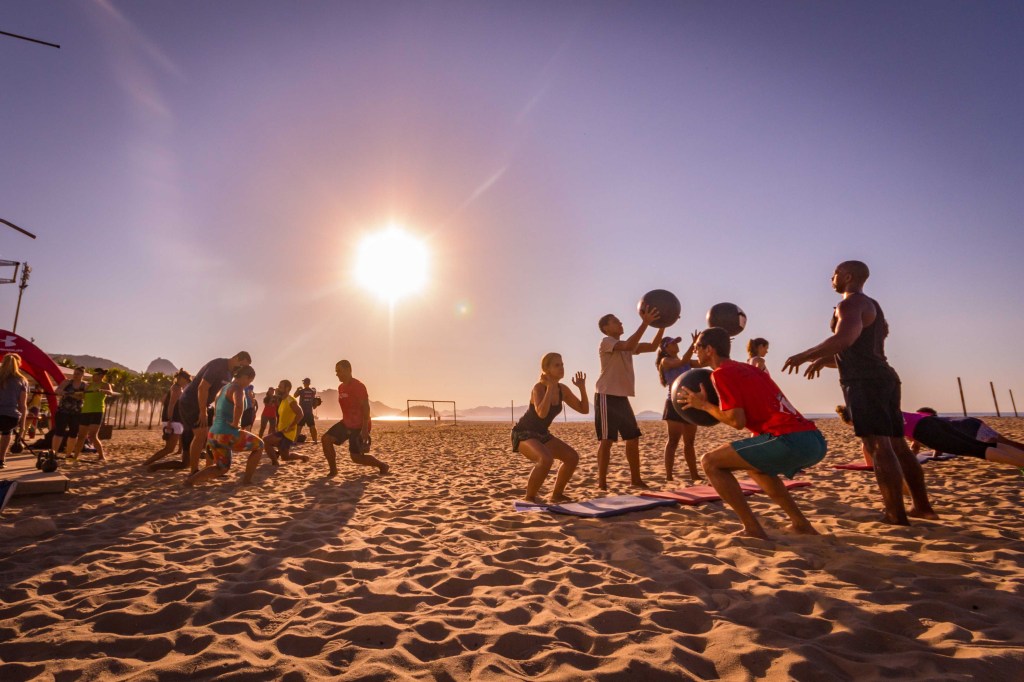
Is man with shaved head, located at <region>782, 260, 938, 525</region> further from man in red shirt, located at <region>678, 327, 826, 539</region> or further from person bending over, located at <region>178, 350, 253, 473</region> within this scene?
person bending over, located at <region>178, 350, 253, 473</region>

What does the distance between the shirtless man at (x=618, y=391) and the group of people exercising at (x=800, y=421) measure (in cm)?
75

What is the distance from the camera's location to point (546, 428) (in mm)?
5578

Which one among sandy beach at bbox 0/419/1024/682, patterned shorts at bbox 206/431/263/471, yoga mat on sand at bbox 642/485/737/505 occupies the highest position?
patterned shorts at bbox 206/431/263/471

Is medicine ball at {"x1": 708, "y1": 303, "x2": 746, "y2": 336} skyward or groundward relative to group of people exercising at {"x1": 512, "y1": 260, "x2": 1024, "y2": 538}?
skyward

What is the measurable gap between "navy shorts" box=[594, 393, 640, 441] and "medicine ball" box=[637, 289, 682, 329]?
1103 mm

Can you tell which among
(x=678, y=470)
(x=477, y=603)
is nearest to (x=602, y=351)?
(x=678, y=470)

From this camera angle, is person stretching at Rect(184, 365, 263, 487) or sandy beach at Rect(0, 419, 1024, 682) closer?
sandy beach at Rect(0, 419, 1024, 682)

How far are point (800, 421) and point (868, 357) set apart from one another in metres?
1.34

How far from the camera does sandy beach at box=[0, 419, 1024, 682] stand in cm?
207

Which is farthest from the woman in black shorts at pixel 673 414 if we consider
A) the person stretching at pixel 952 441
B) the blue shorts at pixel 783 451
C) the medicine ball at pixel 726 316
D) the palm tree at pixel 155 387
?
the palm tree at pixel 155 387

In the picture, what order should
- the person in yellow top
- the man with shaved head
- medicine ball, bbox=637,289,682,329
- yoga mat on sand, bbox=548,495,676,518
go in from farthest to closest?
the person in yellow top → medicine ball, bbox=637,289,682,329 → yoga mat on sand, bbox=548,495,676,518 → the man with shaved head

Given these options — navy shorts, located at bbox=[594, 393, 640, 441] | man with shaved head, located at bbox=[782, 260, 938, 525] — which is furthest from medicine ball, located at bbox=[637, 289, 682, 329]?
man with shaved head, located at bbox=[782, 260, 938, 525]

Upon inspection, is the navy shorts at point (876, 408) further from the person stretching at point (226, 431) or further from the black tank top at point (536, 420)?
the person stretching at point (226, 431)

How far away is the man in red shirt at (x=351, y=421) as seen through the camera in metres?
8.07
